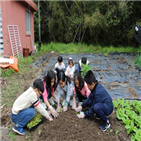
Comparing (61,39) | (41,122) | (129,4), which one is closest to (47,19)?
(61,39)

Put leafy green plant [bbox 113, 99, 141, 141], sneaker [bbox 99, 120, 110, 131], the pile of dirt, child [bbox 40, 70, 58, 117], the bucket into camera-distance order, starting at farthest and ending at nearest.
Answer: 1. the bucket
2. child [bbox 40, 70, 58, 117]
3. sneaker [bbox 99, 120, 110, 131]
4. leafy green plant [bbox 113, 99, 141, 141]
5. the pile of dirt

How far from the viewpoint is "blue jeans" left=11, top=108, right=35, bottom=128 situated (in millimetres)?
2309

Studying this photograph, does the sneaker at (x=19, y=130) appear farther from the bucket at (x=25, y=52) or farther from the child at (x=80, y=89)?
the bucket at (x=25, y=52)

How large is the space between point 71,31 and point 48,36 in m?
3.44

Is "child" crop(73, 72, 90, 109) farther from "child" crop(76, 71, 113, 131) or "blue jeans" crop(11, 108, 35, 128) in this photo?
"blue jeans" crop(11, 108, 35, 128)

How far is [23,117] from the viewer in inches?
91.1

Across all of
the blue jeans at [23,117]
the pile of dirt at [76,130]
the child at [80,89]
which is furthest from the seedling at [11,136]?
the child at [80,89]

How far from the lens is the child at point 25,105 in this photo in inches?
89.1

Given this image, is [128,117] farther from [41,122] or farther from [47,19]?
[47,19]

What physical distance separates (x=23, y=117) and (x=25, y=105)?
0.20 meters

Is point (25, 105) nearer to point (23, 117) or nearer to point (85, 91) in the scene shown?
point (23, 117)

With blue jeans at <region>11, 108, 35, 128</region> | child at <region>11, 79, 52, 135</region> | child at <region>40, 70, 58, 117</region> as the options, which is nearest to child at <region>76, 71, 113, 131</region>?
child at <region>40, 70, 58, 117</region>

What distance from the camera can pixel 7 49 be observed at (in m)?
5.94

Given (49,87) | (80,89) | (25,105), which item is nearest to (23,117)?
(25,105)
